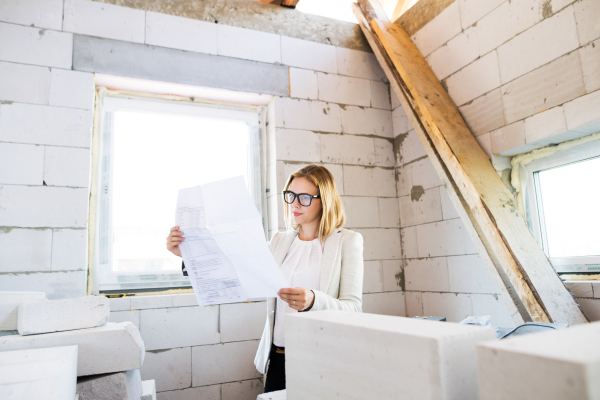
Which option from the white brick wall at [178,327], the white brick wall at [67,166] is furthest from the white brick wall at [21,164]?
the white brick wall at [178,327]

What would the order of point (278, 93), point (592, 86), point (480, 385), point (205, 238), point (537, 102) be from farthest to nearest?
point (278, 93) < point (537, 102) < point (592, 86) < point (205, 238) < point (480, 385)

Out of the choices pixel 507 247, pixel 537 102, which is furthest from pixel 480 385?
pixel 537 102

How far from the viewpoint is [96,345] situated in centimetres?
123

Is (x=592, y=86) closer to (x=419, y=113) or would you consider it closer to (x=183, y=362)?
(x=419, y=113)

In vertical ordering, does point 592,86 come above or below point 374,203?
above

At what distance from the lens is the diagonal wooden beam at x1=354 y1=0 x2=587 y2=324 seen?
186 cm

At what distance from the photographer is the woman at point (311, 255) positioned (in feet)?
5.07

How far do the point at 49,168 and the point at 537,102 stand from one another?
109 inches

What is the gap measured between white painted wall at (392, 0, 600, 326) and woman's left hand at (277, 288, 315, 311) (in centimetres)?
149

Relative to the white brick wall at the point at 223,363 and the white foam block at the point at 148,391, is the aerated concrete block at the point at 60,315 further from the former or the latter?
the white brick wall at the point at 223,363

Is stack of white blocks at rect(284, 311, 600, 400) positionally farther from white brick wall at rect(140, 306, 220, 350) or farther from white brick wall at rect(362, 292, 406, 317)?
white brick wall at rect(362, 292, 406, 317)

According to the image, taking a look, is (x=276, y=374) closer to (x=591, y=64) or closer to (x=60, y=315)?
(x=60, y=315)

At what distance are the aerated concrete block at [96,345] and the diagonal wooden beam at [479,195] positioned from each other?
65.3 inches

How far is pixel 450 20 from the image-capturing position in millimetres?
2758
